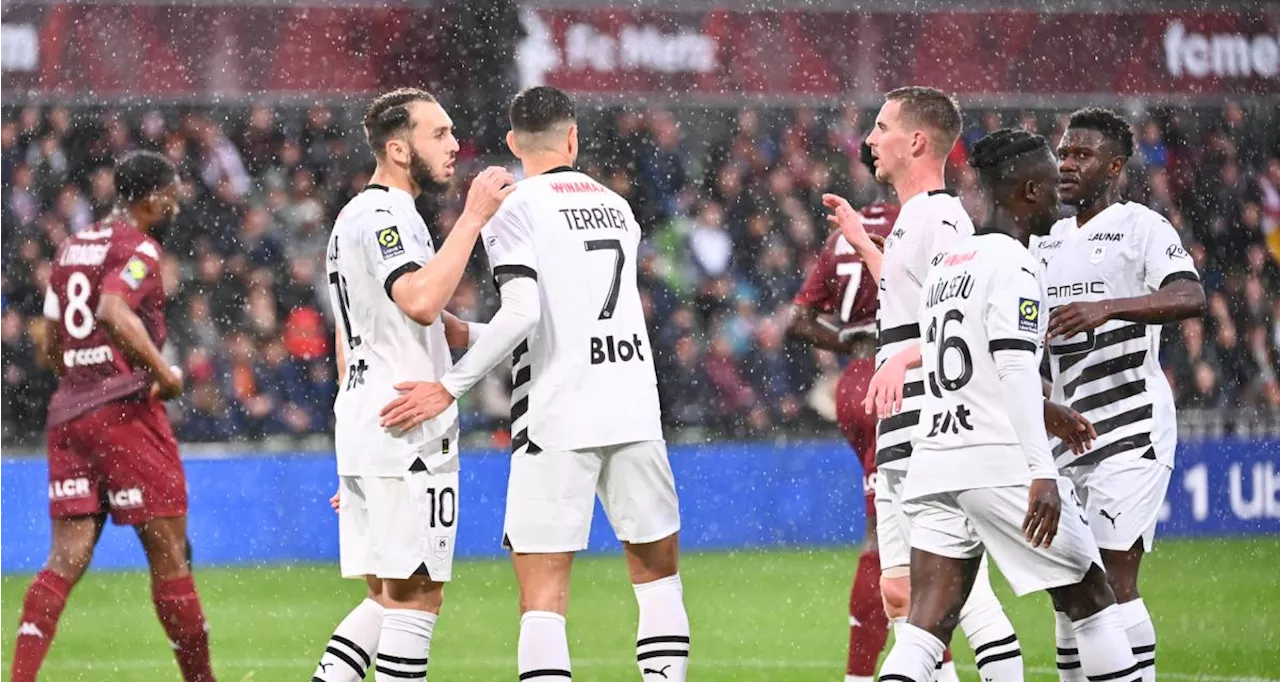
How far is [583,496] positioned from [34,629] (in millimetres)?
2263

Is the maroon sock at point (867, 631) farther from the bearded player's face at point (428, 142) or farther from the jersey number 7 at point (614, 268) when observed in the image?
the bearded player's face at point (428, 142)

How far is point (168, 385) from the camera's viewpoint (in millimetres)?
6910

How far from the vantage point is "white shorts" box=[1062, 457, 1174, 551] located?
6.03 m

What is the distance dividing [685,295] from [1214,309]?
4.25 metres

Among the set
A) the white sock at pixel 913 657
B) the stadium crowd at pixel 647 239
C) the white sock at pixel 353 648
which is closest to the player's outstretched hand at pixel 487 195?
the white sock at pixel 353 648

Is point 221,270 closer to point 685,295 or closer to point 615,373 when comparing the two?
point 685,295

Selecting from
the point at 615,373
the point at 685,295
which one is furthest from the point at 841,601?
the point at 615,373

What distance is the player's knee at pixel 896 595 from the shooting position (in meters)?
6.00

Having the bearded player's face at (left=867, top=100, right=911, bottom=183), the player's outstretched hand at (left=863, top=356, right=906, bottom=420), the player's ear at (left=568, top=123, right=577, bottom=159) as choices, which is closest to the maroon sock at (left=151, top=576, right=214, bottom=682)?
the player's ear at (left=568, top=123, right=577, bottom=159)

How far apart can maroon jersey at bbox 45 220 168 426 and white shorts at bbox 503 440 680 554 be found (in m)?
1.93

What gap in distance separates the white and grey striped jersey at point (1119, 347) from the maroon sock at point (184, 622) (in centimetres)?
287

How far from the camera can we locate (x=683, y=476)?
43.7 feet

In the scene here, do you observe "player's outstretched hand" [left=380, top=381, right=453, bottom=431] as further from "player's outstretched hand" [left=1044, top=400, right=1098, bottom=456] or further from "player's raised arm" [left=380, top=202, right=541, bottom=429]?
"player's outstretched hand" [left=1044, top=400, right=1098, bottom=456]

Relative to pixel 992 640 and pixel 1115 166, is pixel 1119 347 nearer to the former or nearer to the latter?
pixel 1115 166
